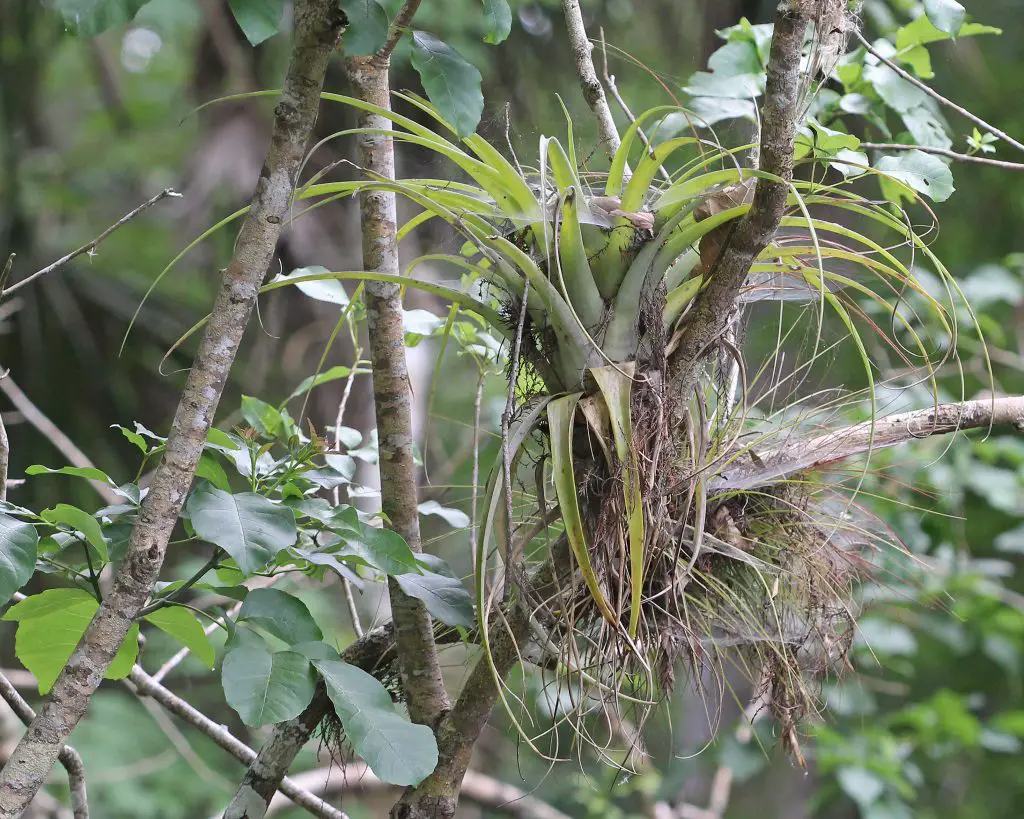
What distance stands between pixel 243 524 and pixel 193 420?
0.09 metres

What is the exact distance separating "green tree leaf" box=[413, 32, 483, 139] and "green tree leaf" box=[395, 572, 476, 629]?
0.39 m

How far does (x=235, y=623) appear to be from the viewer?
2.51 feet

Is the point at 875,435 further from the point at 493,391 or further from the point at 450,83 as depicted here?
the point at 493,391

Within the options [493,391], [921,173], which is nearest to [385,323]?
[921,173]

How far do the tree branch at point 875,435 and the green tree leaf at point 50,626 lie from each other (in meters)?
0.63

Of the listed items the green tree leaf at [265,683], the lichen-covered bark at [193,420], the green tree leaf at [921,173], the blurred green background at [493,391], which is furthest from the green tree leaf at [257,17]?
the blurred green background at [493,391]

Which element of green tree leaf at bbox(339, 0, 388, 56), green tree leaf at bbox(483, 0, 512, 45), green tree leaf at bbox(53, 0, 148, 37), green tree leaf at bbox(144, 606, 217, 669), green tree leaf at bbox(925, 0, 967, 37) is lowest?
green tree leaf at bbox(144, 606, 217, 669)

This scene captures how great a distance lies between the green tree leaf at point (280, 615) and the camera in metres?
0.76

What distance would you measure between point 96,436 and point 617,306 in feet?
7.44

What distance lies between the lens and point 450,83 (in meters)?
0.76

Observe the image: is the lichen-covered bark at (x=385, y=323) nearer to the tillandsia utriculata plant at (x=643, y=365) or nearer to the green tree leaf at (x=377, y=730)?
the tillandsia utriculata plant at (x=643, y=365)

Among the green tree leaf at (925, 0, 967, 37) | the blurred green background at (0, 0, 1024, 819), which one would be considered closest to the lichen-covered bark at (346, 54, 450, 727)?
the green tree leaf at (925, 0, 967, 37)

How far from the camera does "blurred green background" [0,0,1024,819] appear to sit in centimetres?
229

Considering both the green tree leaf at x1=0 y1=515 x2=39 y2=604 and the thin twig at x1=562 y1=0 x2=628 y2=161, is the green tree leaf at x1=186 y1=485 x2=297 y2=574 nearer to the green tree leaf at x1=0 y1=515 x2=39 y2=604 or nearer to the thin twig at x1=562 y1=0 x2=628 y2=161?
the green tree leaf at x1=0 y1=515 x2=39 y2=604
